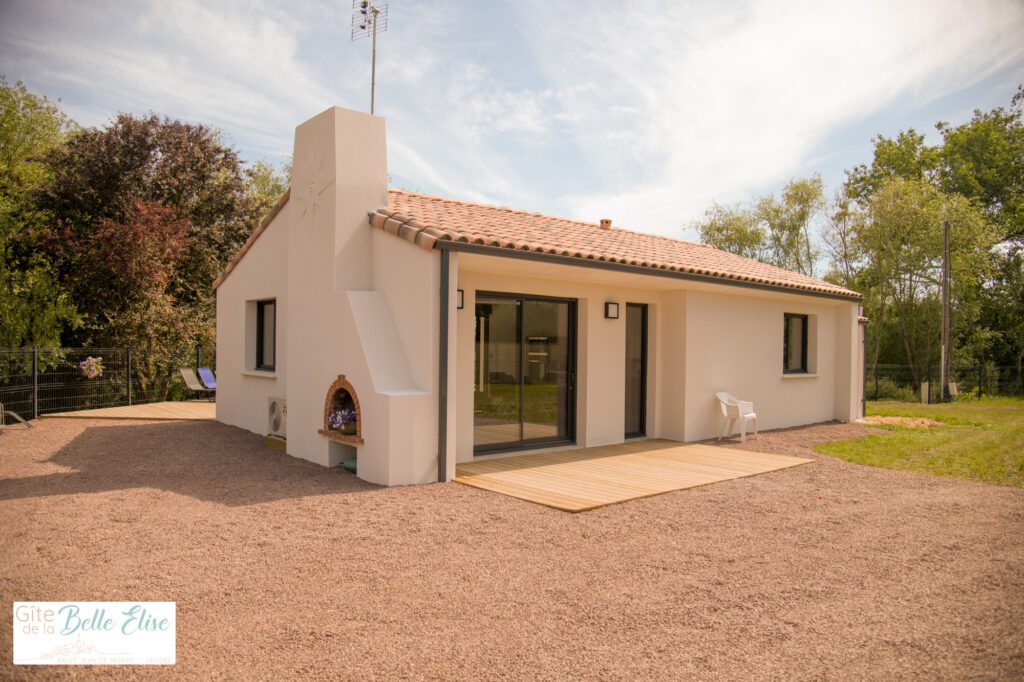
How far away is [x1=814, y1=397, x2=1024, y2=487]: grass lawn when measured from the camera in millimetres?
8230

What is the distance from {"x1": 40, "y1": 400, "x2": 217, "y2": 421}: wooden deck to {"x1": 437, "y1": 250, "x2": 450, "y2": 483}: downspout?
24.3 feet

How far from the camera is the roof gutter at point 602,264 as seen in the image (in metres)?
7.11

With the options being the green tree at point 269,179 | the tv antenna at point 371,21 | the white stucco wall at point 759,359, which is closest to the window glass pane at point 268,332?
the tv antenna at point 371,21

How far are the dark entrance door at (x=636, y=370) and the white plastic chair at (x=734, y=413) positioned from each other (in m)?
1.38

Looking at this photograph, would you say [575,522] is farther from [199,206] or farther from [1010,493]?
[199,206]

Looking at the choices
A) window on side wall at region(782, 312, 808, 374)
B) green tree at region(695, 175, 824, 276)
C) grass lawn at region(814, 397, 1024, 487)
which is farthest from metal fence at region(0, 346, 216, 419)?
green tree at region(695, 175, 824, 276)

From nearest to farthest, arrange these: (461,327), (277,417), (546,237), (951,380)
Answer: (461,327), (546,237), (277,417), (951,380)

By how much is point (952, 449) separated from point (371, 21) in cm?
1196

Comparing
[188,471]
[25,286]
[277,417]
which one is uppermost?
[25,286]

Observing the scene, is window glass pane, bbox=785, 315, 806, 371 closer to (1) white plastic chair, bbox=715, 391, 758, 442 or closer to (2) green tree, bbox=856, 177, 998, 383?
(1) white plastic chair, bbox=715, 391, 758, 442

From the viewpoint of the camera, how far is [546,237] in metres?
8.93

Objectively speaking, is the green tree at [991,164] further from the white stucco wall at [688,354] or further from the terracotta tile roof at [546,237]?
the terracotta tile roof at [546,237]

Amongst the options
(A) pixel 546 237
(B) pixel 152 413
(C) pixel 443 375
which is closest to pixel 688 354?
(A) pixel 546 237

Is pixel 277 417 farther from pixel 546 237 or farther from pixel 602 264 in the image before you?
pixel 602 264
